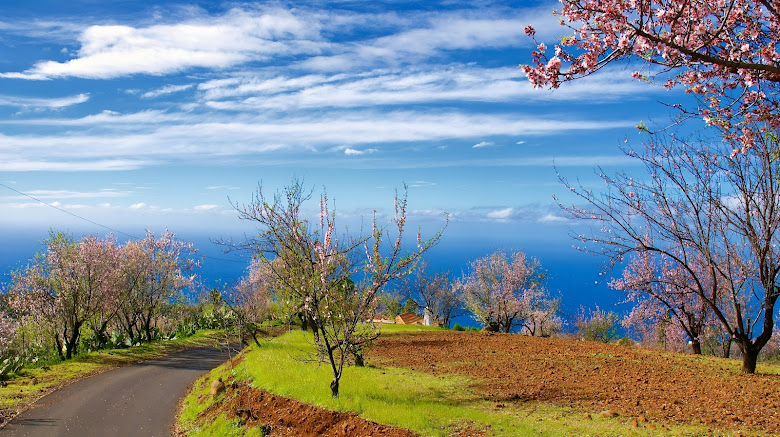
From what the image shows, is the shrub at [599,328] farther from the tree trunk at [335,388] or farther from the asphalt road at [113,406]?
the tree trunk at [335,388]

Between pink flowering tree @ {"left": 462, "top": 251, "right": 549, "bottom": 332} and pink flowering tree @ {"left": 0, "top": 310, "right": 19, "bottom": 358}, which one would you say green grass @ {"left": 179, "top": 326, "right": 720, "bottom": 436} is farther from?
pink flowering tree @ {"left": 462, "top": 251, "right": 549, "bottom": 332}

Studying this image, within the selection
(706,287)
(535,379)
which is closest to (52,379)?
(535,379)

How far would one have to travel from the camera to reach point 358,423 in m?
10.0

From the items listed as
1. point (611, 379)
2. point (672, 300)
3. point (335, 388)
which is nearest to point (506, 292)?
point (672, 300)

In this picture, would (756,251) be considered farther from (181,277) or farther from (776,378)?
(181,277)

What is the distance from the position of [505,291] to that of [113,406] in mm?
28486

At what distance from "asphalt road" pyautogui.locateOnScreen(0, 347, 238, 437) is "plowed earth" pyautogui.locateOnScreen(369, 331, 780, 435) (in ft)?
24.9

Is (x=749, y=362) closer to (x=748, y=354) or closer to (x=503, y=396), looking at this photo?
(x=748, y=354)

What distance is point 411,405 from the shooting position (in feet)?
34.9

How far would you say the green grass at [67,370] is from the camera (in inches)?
657

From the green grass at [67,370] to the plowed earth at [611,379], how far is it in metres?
12.4

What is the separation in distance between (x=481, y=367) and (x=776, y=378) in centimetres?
734

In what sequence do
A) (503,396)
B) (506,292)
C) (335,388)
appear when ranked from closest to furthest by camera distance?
1. (503,396)
2. (335,388)
3. (506,292)

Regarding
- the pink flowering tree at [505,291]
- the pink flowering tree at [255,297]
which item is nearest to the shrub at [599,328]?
the pink flowering tree at [505,291]
